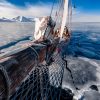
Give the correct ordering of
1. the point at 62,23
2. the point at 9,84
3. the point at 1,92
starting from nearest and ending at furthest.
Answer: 1. the point at 1,92
2. the point at 9,84
3. the point at 62,23

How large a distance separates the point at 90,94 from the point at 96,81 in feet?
7.30

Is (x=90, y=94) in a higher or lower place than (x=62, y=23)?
lower

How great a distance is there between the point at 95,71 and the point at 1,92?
38.7ft

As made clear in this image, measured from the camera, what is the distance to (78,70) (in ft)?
41.7

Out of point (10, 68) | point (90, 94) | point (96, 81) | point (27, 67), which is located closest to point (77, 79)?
point (96, 81)

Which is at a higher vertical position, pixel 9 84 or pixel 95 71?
pixel 9 84

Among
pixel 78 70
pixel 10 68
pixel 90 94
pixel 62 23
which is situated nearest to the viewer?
pixel 10 68

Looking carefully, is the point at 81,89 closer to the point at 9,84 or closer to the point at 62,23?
the point at 62,23

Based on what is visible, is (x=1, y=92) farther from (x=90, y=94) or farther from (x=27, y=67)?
(x=90, y=94)

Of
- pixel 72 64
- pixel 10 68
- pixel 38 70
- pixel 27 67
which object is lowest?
pixel 72 64

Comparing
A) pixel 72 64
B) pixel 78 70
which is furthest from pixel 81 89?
pixel 72 64

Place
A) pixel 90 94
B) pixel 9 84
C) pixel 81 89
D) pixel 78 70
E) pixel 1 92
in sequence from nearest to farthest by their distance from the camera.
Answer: pixel 1 92 → pixel 9 84 → pixel 90 94 → pixel 81 89 → pixel 78 70

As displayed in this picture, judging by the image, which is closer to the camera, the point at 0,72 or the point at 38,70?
the point at 0,72

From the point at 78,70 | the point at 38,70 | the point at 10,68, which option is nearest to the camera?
the point at 10,68
